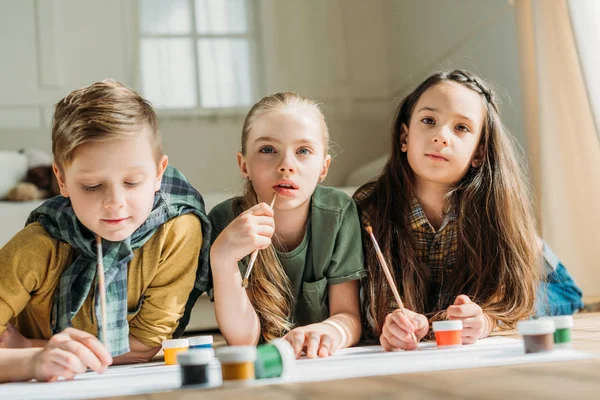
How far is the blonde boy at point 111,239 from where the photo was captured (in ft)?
4.19

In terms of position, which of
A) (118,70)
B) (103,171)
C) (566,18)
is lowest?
(103,171)

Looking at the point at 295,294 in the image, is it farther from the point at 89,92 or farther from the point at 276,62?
the point at 276,62

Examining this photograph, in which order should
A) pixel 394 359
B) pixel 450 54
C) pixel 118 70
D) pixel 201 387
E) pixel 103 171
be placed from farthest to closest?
1. pixel 118 70
2. pixel 450 54
3. pixel 103 171
4. pixel 394 359
5. pixel 201 387

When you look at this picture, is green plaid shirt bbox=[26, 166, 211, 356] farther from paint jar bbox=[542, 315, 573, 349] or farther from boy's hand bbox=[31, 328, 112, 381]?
paint jar bbox=[542, 315, 573, 349]

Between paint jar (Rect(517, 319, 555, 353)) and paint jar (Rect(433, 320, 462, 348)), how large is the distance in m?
0.20

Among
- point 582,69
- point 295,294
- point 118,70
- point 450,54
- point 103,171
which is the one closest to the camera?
point 103,171

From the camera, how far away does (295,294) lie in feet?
5.21

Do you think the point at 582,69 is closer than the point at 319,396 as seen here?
No

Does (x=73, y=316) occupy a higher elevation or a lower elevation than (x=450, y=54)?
lower

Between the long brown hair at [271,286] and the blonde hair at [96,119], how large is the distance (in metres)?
0.28

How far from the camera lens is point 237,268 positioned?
4.61 ft

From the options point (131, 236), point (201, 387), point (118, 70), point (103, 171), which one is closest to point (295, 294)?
point (131, 236)

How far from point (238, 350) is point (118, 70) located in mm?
3300

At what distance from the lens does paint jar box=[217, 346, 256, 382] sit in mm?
923
